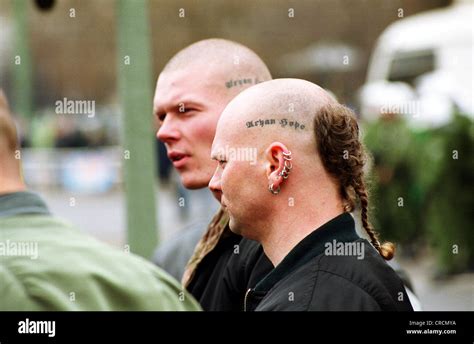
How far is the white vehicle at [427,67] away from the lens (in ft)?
27.2

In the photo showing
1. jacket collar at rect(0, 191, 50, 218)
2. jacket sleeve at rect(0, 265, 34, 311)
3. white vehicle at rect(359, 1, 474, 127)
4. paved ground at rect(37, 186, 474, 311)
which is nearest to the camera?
jacket sleeve at rect(0, 265, 34, 311)

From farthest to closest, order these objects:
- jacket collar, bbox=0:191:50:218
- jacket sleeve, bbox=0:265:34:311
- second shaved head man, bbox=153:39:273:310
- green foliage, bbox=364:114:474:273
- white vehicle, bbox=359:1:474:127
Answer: white vehicle, bbox=359:1:474:127 < green foliage, bbox=364:114:474:273 < second shaved head man, bbox=153:39:273:310 < jacket collar, bbox=0:191:50:218 < jacket sleeve, bbox=0:265:34:311

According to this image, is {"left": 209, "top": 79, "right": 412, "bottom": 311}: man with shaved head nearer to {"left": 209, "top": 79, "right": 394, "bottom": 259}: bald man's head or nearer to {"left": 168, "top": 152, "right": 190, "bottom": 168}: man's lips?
{"left": 209, "top": 79, "right": 394, "bottom": 259}: bald man's head

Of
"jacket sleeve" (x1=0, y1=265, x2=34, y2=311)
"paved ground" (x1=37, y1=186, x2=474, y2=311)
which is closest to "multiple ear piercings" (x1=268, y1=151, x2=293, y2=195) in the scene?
"jacket sleeve" (x1=0, y1=265, x2=34, y2=311)

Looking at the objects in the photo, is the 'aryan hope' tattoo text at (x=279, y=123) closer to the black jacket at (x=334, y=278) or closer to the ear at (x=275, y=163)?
the ear at (x=275, y=163)

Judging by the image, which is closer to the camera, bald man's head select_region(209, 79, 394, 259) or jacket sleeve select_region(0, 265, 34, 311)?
jacket sleeve select_region(0, 265, 34, 311)

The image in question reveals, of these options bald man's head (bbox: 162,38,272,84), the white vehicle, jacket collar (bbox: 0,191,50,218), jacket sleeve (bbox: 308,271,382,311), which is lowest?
jacket sleeve (bbox: 308,271,382,311)

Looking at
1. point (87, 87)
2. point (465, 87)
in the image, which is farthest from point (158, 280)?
point (87, 87)

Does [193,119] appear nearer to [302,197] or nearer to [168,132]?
[168,132]

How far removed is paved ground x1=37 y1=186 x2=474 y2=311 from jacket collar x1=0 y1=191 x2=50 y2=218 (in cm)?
348

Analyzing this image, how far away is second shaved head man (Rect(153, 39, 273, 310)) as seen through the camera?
2.69 m

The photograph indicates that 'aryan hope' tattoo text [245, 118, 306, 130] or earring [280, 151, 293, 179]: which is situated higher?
'aryan hope' tattoo text [245, 118, 306, 130]

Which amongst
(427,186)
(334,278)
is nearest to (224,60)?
(334,278)

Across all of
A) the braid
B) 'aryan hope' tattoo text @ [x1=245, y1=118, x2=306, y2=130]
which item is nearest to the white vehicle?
the braid
